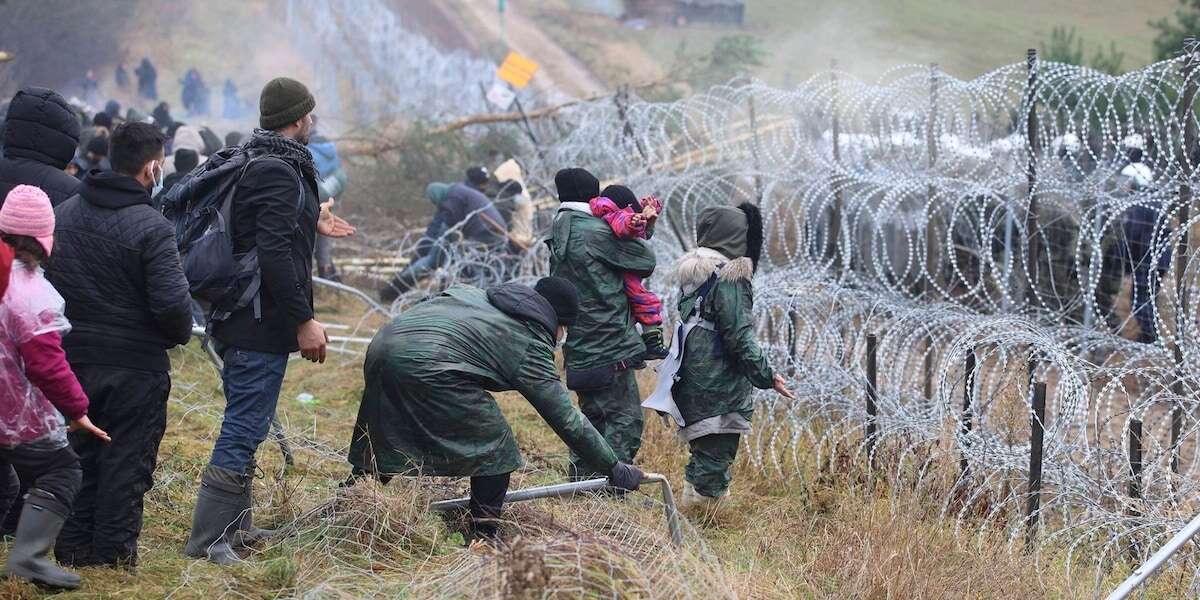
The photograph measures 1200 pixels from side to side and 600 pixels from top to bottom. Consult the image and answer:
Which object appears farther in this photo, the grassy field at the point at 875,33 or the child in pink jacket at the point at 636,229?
the grassy field at the point at 875,33

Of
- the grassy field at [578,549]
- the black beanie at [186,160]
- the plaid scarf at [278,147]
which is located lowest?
the grassy field at [578,549]

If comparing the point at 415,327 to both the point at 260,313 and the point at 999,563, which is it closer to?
the point at 260,313

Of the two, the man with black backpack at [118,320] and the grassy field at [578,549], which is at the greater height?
the man with black backpack at [118,320]

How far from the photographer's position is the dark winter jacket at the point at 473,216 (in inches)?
393

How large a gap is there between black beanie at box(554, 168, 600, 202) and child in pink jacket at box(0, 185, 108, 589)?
249 cm

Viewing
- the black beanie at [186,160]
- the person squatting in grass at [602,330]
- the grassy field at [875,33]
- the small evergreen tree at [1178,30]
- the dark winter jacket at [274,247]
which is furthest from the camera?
the grassy field at [875,33]

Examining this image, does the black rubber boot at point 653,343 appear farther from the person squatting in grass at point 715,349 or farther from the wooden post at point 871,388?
the wooden post at point 871,388

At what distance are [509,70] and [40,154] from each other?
27.0 feet

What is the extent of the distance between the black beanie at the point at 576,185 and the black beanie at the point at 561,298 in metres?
1.29

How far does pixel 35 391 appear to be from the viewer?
352 cm

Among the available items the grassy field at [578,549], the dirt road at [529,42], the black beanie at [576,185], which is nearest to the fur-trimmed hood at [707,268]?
the black beanie at [576,185]

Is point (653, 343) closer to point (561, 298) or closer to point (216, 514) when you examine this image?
point (561, 298)

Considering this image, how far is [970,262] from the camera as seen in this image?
9.45 meters

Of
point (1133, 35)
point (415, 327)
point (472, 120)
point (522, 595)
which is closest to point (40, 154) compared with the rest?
point (415, 327)
